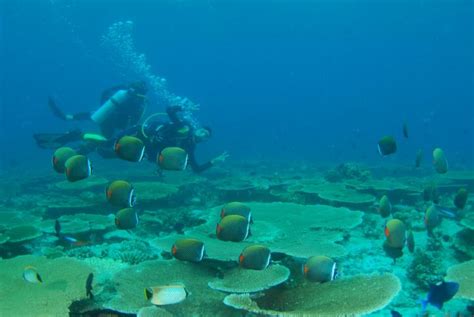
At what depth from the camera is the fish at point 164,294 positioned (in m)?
3.78

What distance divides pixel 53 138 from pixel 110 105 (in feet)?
7.21

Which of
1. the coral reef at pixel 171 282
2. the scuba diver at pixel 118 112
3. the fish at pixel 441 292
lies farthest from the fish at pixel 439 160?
the scuba diver at pixel 118 112

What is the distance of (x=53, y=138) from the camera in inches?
500

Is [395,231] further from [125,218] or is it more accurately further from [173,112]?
[173,112]

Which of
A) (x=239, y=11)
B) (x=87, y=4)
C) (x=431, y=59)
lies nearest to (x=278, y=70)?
(x=431, y=59)

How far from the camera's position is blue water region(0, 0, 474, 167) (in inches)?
2173

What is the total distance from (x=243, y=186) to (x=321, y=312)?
9.15 meters

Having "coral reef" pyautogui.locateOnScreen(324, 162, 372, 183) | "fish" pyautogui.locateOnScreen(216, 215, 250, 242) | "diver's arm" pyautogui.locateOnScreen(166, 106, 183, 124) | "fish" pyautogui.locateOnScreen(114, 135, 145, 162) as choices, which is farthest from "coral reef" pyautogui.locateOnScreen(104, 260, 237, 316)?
"coral reef" pyautogui.locateOnScreen(324, 162, 372, 183)

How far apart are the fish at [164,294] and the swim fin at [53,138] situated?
10491 mm

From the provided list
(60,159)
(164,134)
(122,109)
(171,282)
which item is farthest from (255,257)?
(122,109)

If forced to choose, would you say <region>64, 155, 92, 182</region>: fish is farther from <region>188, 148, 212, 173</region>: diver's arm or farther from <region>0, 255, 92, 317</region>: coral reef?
<region>188, 148, 212, 173</region>: diver's arm

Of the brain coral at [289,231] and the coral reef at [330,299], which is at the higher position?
the brain coral at [289,231]

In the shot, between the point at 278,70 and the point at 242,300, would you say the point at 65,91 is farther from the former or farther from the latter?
the point at 242,300

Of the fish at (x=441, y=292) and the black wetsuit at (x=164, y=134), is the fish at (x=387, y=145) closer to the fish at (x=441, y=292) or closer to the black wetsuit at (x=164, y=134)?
the fish at (x=441, y=292)
